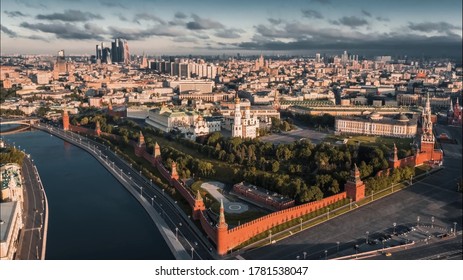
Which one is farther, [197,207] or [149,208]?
[149,208]

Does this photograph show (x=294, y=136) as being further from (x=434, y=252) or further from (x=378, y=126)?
(x=434, y=252)

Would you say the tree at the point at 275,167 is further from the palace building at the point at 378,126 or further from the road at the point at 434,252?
the palace building at the point at 378,126

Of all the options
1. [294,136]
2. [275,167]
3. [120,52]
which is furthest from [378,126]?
[120,52]

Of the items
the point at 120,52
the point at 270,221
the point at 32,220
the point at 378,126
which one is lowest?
the point at 32,220

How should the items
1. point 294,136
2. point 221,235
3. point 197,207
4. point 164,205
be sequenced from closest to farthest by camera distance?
point 221,235
point 197,207
point 164,205
point 294,136

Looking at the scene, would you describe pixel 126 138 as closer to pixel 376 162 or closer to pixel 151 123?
pixel 151 123

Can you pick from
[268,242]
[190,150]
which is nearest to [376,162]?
[268,242]
